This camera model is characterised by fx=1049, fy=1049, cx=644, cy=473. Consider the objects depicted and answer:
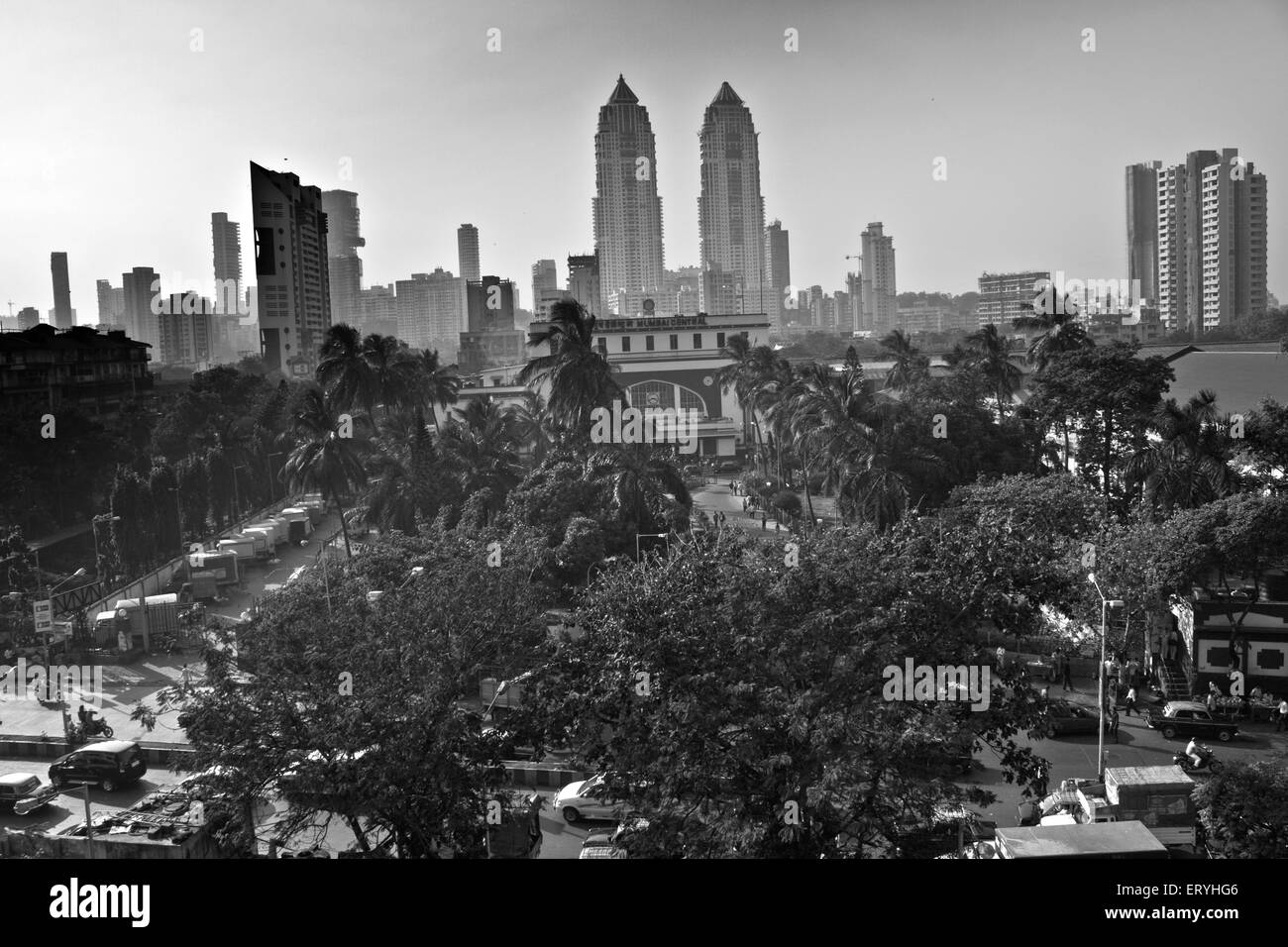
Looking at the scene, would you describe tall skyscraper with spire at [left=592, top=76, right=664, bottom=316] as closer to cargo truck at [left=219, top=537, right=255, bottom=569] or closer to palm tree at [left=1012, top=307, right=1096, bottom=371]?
palm tree at [left=1012, top=307, right=1096, bottom=371]

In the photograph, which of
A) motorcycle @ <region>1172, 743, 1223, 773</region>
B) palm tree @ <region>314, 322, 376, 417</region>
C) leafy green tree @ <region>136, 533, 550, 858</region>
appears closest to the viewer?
leafy green tree @ <region>136, 533, 550, 858</region>

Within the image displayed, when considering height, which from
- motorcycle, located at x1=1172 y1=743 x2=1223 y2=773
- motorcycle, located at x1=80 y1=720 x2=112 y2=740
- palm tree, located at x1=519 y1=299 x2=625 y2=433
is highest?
palm tree, located at x1=519 y1=299 x2=625 y2=433

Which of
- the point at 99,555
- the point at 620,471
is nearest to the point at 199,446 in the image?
the point at 99,555

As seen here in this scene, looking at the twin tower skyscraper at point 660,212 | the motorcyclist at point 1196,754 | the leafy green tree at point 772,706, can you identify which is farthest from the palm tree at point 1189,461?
the twin tower skyscraper at point 660,212

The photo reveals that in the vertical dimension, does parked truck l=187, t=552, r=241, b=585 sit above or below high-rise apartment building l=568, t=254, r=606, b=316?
below

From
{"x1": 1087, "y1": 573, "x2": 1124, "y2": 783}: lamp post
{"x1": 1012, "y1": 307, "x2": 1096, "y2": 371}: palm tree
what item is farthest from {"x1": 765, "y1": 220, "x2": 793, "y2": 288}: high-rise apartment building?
{"x1": 1087, "y1": 573, "x2": 1124, "y2": 783}: lamp post

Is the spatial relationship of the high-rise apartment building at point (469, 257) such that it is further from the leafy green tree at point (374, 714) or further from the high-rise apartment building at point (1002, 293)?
the leafy green tree at point (374, 714)

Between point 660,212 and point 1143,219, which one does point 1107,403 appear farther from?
point 660,212
